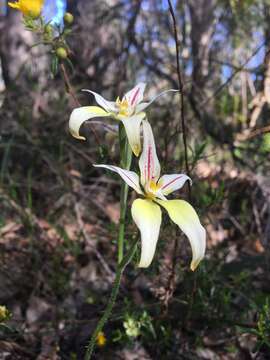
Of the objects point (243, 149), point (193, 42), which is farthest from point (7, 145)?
point (193, 42)

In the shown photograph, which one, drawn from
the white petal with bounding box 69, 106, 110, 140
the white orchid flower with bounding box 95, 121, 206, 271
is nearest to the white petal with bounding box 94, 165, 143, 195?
the white orchid flower with bounding box 95, 121, 206, 271

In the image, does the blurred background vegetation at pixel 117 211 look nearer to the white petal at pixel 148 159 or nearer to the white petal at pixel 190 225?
the white petal at pixel 148 159

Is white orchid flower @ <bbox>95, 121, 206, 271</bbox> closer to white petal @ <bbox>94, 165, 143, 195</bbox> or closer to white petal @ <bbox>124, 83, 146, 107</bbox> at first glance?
white petal @ <bbox>94, 165, 143, 195</bbox>

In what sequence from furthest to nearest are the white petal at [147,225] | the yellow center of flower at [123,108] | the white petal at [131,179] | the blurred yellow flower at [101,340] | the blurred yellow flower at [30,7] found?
the blurred yellow flower at [101,340] → the blurred yellow flower at [30,7] → the yellow center of flower at [123,108] → the white petal at [131,179] → the white petal at [147,225]

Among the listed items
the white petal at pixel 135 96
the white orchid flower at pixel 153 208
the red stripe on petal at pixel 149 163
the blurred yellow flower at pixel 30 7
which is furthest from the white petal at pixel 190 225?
the blurred yellow flower at pixel 30 7

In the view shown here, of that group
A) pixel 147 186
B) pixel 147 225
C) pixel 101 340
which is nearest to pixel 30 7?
pixel 147 186

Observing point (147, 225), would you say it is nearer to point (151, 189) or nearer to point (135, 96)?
point (151, 189)

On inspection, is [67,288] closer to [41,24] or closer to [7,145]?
[7,145]
